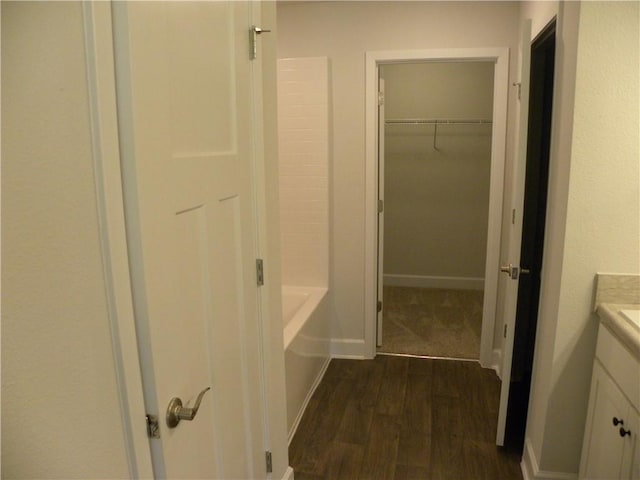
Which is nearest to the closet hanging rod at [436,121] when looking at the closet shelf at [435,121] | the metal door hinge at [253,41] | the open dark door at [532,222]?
the closet shelf at [435,121]

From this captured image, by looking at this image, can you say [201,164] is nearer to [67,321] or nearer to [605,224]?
[67,321]

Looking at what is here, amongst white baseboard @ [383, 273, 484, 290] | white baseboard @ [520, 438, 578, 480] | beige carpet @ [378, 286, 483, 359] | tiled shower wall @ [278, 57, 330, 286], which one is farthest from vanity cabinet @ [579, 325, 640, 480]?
white baseboard @ [383, 273, 484, 290]

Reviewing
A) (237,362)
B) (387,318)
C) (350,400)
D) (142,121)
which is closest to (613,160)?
(237,362)

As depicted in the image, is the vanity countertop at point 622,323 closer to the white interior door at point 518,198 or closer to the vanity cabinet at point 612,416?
the vanity cabinet at point 612,416

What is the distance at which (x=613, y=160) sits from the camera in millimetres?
1665

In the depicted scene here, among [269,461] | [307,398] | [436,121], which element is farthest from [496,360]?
[436,121]

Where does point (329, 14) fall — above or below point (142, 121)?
above

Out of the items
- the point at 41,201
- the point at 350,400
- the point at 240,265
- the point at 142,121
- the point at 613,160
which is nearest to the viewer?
the point at 41,201

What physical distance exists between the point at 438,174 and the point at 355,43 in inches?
81.5

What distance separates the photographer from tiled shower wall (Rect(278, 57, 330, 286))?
10.2ft

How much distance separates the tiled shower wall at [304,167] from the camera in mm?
3094

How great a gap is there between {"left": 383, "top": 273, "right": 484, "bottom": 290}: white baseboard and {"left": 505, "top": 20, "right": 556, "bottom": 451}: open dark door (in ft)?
6.32

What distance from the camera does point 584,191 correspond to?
66.7 inches

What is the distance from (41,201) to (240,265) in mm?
770
